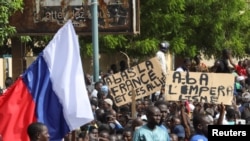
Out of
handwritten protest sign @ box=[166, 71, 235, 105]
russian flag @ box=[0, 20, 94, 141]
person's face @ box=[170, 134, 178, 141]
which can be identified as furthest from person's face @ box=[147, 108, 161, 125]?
handwritten protest sign @ box=[166, 71, 235, 105]

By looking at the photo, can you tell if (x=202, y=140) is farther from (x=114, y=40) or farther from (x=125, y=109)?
(x=114, y=40)

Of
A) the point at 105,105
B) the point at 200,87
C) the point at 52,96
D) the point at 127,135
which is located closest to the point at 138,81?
the point at 105,105

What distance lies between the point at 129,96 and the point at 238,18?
18116 millimetres

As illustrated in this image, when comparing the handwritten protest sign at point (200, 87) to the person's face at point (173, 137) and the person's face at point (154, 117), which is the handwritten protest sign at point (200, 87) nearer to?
the person's face at point (173, 137)

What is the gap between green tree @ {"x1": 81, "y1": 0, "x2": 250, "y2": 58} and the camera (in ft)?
90.9

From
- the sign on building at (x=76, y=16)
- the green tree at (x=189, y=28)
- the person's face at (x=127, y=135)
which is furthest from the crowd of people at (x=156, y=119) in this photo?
the green tree at (x=189, y=28)

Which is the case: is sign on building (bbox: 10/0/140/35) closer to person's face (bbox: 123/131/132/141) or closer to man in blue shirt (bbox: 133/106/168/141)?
person's face (bbox: 123/131/132/141)

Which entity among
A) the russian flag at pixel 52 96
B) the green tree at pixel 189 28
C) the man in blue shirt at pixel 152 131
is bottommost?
the green tree at pixel 189 28

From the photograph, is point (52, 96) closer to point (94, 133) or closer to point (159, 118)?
point (159, 118)

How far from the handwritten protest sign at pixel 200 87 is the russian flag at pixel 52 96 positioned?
3.94 metres

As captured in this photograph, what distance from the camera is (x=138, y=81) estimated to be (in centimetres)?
1384

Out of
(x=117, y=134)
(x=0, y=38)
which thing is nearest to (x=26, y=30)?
(x=0, y=38)

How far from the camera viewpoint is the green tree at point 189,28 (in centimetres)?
2772

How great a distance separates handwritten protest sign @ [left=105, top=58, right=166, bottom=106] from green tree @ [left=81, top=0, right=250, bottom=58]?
42.7 feet
